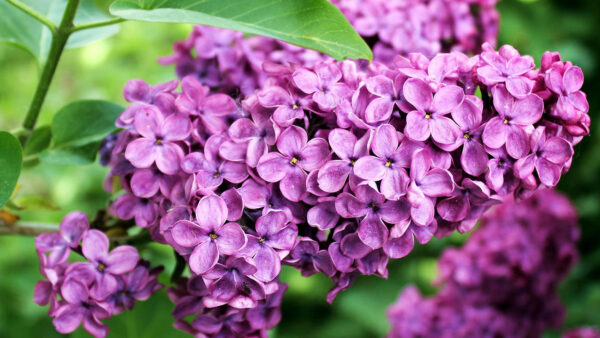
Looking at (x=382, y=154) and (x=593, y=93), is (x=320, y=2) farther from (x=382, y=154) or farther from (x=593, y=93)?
(x=593, y=93)

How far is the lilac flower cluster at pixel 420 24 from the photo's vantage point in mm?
1000

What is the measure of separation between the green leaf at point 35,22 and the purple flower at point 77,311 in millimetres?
335

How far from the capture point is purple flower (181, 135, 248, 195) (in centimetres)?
68

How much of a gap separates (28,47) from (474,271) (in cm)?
108

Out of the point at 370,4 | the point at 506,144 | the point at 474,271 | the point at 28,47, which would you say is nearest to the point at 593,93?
the point at 474,271

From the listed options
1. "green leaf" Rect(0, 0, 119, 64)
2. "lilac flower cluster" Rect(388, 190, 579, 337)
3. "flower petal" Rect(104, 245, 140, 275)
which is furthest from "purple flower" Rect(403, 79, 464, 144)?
"lilac flower cluster" Rect(388, 190, 579, 337)

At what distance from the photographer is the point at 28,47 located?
0.87 m

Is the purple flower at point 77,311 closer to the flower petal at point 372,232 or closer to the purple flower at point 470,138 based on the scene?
the flower petal at point 372,232

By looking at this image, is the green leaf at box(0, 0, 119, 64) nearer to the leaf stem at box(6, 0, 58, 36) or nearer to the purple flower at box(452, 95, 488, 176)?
the leaf stem at box(6, 0, 58, 36)

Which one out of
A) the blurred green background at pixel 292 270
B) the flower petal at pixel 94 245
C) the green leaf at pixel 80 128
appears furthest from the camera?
the blurred green background at pixel 292 270

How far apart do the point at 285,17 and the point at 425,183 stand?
0.73ft

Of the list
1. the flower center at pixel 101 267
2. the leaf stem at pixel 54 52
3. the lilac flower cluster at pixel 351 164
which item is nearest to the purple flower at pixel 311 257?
the lilac flower cluster at pixel 351 164

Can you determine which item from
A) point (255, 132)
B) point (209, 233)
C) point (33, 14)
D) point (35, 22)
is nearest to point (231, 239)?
point (209, 233)

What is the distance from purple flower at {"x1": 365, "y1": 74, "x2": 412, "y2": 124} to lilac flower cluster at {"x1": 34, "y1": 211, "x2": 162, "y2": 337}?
12.2 inches
